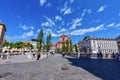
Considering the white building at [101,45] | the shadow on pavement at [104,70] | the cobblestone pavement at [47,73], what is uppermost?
the white building at [101,45]

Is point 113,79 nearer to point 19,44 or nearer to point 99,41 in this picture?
point 99,41

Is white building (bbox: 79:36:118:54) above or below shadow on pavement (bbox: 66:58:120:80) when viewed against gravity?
above

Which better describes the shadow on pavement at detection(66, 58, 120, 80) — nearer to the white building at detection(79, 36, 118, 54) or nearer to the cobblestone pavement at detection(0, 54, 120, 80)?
the cobblestone pavement at detection(0, 54, 120, 80)

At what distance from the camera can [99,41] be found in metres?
103

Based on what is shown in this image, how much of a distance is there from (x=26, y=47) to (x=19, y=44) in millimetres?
16894

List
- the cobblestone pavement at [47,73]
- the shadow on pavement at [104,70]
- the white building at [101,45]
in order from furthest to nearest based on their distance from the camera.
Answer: the white building at [101,45] < the shadow on pavement at [104,70] < the cobblestone pavement at [47,73]

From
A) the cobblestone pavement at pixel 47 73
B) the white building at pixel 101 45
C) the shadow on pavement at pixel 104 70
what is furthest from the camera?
the white building at pixel 101 45

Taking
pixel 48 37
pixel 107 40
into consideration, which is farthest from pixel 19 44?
pixel 107 40

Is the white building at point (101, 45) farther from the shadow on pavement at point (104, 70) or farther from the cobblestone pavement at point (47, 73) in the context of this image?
the cobblestone pavement at point (47, 73)

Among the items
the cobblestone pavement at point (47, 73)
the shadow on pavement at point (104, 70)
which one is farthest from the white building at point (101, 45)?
the cobblestone pavement at point (47, 73)

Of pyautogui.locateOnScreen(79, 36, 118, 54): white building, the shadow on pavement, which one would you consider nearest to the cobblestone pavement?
the shadow on pavement

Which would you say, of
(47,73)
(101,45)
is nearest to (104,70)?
(47,73)

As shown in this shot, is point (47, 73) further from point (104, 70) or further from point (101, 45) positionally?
point (101, 45)

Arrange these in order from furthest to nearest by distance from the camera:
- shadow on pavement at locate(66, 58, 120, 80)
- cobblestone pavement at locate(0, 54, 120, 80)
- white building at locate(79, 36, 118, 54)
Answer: white building at locate(79, 36, 118, 54), shadow on pavement at locate(66, 58, 120, 80), cobblestone pavement at locate(0, 54, 120, 80)
